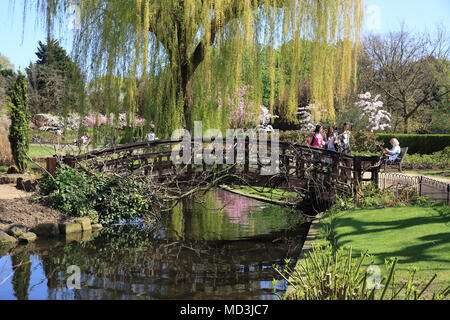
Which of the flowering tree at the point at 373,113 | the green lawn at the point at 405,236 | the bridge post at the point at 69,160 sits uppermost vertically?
the flowering tree at the point at 373,113

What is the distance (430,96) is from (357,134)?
8.76 m

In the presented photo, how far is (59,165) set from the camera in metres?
13.0

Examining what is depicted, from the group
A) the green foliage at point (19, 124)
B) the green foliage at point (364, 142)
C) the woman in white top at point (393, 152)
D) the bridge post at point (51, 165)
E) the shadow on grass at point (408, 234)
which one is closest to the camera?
the shadow on grass at point (408, 234)

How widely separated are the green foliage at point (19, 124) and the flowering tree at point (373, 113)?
19.8 m

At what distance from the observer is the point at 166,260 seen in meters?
9.27

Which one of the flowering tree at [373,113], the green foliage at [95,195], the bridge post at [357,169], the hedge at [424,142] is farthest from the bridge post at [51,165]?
the flowering tree at [373,113]

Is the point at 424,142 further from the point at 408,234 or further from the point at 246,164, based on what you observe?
the point at 408,234

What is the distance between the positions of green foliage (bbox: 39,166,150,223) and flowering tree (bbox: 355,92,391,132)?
2163 cm

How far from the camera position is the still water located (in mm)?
7316

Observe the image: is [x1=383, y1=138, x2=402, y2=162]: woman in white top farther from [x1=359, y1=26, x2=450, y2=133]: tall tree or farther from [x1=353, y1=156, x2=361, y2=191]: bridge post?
[x1=359, y1=26, x2=450, y2=133]: tall tree

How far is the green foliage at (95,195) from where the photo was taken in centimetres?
1214

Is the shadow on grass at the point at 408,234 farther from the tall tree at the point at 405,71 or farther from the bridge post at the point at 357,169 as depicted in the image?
the tall tree at the point at 405,71
